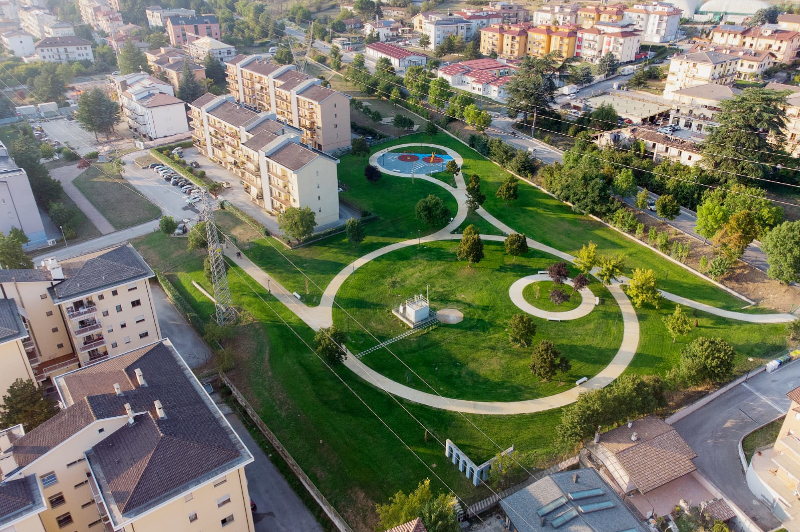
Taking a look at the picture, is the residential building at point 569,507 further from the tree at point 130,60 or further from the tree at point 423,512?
the tree at point 130,60

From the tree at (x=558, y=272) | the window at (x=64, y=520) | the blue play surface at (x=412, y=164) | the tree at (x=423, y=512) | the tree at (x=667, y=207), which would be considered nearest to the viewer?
the tree at (x=423, y=512)

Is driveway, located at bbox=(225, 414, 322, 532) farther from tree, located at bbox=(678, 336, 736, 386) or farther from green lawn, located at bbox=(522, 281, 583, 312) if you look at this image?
tree, located at bbox=(678, 336, 736, 386)

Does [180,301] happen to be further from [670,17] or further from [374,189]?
[670,17]

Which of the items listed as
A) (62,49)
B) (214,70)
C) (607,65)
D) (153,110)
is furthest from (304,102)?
(62,49)

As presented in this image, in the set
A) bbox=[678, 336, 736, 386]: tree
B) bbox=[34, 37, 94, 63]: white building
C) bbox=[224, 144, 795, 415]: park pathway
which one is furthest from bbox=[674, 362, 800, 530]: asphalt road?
bbox=[34, 37, 94, 63]: white building

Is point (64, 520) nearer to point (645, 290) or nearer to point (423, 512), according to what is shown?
point (423, 512)

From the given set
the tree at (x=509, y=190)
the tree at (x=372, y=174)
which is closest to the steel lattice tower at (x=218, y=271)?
the tree at (x=372, y=174)

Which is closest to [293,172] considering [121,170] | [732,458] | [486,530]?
[121,170]
